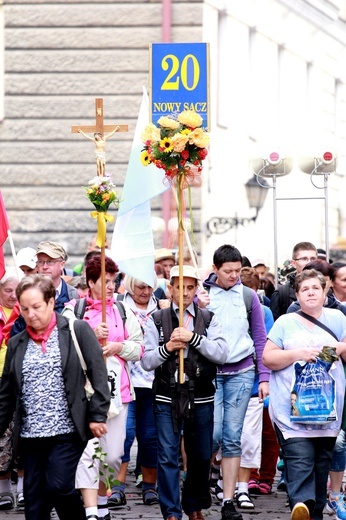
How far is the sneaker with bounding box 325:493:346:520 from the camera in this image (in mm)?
9961

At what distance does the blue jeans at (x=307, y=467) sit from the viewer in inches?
352

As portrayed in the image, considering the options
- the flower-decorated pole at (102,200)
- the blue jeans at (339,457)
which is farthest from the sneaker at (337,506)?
the flower-decorated pole at (102,200)

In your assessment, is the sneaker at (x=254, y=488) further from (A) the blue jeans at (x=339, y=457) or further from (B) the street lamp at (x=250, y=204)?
(B) the street lamp at (x=250, y=204)

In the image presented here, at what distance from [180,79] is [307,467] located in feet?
15.0

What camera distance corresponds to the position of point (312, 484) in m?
9.00

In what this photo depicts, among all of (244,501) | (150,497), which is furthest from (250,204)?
(244,501)

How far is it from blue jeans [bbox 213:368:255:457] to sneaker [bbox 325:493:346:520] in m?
0.72

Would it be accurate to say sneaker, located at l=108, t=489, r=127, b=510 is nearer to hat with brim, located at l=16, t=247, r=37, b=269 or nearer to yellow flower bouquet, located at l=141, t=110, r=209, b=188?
hat with brim, located at l=16, t=247, r=37, b=269

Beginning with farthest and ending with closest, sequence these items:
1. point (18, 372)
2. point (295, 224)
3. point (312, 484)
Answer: point (295, 224) < point (312, 484) < point (18, 372)

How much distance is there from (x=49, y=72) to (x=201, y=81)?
9013mm

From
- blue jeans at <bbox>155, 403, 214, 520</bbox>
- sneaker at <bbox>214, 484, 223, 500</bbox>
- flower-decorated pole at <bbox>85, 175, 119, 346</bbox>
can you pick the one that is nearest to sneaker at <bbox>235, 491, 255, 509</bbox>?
sneaker at <bbox>214, 484, 223, 500</bbox>

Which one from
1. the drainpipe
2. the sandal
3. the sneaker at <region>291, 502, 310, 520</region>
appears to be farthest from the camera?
the drainpipe

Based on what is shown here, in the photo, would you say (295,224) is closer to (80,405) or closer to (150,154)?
(150,154)

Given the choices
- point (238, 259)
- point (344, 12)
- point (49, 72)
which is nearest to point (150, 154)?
point (238, 259)
